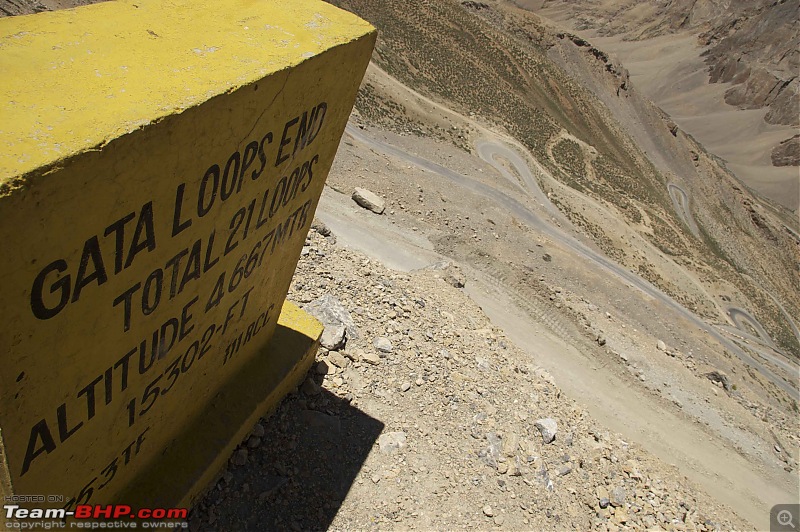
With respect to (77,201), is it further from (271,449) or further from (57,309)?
(271,449)

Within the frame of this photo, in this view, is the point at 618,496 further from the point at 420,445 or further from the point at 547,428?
the point at 420,445

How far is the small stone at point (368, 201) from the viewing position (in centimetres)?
2184

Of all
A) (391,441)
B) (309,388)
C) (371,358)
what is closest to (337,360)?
(371,358)

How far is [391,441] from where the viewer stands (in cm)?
903

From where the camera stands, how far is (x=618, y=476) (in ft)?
34.9

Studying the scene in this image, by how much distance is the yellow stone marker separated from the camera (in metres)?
3.22

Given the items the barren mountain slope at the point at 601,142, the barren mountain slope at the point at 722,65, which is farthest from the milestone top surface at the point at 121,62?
the barren mountain slope at the point at 722,65

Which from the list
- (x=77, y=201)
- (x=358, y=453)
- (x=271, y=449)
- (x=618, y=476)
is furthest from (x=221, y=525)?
(x=618, y=476)

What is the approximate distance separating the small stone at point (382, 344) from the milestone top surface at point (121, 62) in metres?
6.23

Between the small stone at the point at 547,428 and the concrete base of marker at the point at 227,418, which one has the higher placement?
the concrete base of marker at the point at 227,418

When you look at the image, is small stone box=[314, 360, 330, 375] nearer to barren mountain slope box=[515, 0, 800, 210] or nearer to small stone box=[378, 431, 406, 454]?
small stone box=[378, 431, 406, 454]

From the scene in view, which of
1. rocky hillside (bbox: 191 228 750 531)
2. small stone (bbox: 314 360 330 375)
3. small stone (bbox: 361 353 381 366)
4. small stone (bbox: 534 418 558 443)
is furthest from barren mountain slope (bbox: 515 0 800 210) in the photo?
small stone (bbox: 314 360 330 375)

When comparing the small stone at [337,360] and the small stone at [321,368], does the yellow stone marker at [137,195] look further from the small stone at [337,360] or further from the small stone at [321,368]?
the small stone at [337,360]

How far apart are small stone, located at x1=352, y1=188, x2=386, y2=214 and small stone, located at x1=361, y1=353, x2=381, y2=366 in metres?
12.2
